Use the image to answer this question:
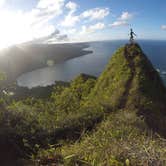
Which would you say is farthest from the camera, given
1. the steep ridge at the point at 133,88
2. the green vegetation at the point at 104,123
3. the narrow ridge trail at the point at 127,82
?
the narrow ridge trail at the point at 127,82

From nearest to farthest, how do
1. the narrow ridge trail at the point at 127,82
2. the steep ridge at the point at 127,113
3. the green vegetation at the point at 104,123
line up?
the steep ridge at the point at 127,113
the green vegetation at the point at 104,123
the narrow ridge trail at the point at 127,82

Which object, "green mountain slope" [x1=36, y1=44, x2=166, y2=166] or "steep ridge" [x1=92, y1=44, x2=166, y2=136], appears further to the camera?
"steep ridge" [x1=92, y1=44, x2=166, y2=136]

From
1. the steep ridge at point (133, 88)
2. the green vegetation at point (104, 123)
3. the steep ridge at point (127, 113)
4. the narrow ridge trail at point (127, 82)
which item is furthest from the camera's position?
the narrow ridge trail at point (127, 82)

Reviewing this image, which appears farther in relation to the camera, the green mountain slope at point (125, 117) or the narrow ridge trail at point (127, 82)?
the narrow ridge trail at point (127, 82)

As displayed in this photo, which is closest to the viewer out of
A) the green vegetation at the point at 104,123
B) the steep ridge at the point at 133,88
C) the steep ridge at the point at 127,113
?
the steep ridge at the point at 127,113

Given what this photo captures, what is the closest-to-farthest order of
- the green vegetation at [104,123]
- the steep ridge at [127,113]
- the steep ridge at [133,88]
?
the steep ridge at [127,113] → the green vegetation at [104,123] → the steep ridge at [133,88]

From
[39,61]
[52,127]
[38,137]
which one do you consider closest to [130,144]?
[38,137]

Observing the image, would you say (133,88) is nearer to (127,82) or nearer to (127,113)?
(127,82)

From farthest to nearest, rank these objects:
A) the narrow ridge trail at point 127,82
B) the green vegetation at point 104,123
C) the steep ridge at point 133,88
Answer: the narrow ridge trail at point 127,82, the steep ridge at point 133,88, the green vegetation at point 104,123

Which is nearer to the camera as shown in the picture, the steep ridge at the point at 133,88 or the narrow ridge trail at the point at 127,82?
the steep ridge at the point at 133,88
